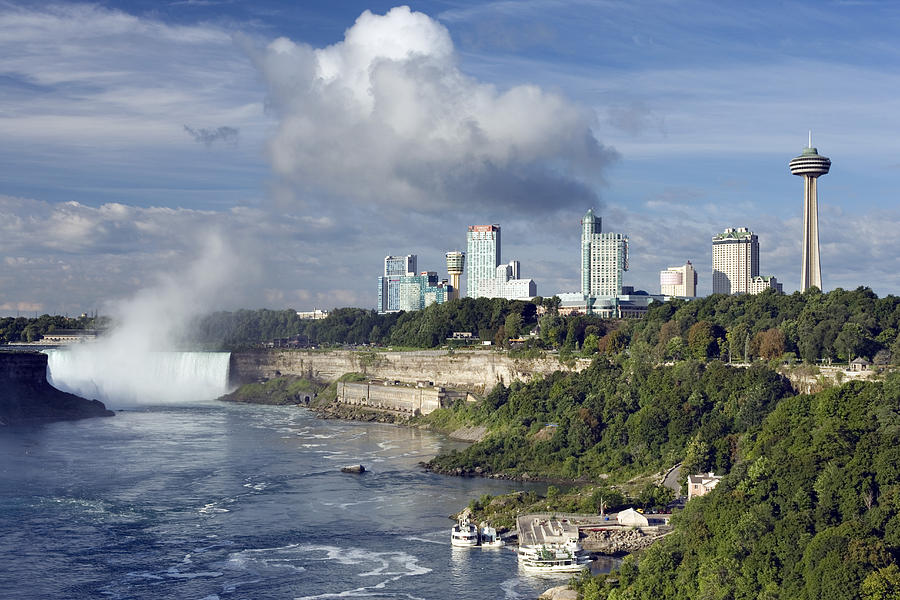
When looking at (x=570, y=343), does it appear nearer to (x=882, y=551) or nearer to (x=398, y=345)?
(x=398, y=345)

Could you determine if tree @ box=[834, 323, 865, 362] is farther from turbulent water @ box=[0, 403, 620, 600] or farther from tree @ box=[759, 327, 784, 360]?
turbulent water @ box=[0, 403, 620, 600]

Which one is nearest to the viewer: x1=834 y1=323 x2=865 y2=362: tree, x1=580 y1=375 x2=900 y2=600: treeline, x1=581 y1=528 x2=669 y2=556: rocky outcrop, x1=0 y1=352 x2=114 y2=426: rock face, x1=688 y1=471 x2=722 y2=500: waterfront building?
x1=580 y1=375 x2=900 y2=600: treeline

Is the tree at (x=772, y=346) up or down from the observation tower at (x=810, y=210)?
down

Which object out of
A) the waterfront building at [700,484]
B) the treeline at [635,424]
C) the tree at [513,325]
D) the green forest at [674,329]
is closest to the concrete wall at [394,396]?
the green forest at [674,329]

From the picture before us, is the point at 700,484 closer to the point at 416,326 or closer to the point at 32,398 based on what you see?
the point at 32,398

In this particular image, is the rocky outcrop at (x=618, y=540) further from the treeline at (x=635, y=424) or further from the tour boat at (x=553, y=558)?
the treeline at (x=635, y=424)

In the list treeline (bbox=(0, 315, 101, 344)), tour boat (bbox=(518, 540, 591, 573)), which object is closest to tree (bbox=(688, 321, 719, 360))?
tour boat (bbox=(518, 540, 591, 573))
